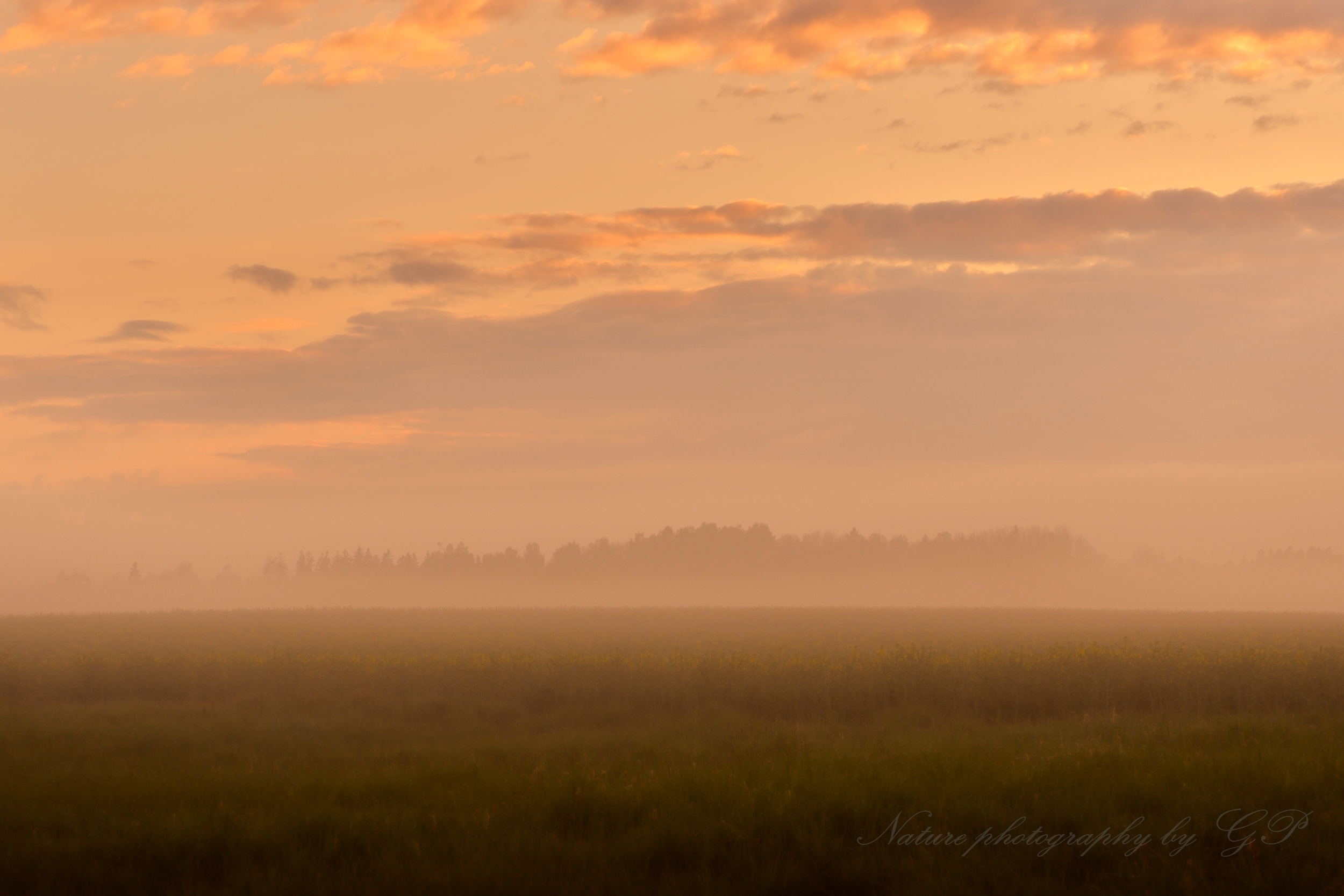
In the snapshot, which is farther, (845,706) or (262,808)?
(845,706)

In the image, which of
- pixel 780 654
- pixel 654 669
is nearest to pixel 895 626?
pixel 780 654

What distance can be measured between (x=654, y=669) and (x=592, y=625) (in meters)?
36.8

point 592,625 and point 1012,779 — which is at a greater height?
point 1012,779

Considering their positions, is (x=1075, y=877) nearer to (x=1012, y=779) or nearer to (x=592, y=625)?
(x=1012, y=779)

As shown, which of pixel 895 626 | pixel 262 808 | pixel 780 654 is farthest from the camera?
pixel 895 626

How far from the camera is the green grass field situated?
909 cm

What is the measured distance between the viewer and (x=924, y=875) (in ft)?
28.4

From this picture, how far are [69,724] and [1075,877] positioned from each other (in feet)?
71.7

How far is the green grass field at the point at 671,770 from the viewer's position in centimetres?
909

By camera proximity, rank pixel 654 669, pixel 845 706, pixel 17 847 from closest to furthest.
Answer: pixel 17 847 < pixel 845 706 < pixel 654 669

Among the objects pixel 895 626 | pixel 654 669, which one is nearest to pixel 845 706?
pixel 654 669

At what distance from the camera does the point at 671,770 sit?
1351 cm

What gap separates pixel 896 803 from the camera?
10789 millimetres

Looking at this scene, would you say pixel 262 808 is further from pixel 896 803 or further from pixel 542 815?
pixel 896 803
